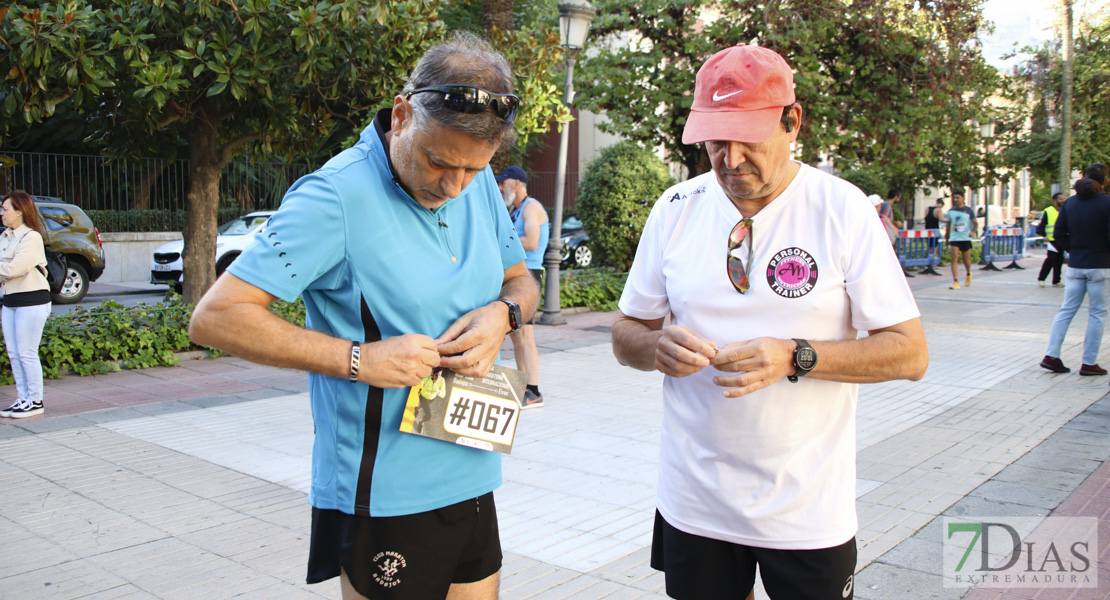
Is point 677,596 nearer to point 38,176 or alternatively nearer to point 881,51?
point 881,51

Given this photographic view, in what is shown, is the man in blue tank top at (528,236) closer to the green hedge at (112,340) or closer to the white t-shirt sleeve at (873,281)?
the green hedge at (112,340)

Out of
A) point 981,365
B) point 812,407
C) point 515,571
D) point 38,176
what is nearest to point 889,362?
point 812,407

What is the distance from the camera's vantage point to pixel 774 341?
196 centimetres

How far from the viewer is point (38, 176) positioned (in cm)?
1791

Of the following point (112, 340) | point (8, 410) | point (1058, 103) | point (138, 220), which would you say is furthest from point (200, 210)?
point (1058, 103)

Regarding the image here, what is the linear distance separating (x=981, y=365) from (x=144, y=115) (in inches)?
370

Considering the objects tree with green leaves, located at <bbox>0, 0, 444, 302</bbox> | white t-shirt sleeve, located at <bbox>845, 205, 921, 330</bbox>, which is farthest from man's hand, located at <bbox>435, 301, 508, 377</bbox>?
tree with green leaves, located at <bbox>0, 0, 444, 302</bbox>

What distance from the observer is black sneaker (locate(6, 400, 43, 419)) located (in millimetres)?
6723

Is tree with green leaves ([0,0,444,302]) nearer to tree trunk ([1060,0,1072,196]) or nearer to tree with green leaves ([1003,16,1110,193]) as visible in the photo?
tree trunk ([1060,0,1072,196])

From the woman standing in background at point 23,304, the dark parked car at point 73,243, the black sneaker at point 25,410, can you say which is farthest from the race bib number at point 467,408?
the dark parked car at point 73,243

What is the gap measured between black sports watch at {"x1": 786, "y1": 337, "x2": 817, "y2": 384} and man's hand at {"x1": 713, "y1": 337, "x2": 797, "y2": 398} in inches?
0.4

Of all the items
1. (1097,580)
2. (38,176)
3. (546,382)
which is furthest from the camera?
(38,176)

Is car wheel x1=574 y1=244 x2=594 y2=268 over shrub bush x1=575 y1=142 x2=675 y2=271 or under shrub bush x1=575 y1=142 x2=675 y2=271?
under

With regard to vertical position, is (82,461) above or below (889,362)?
below
